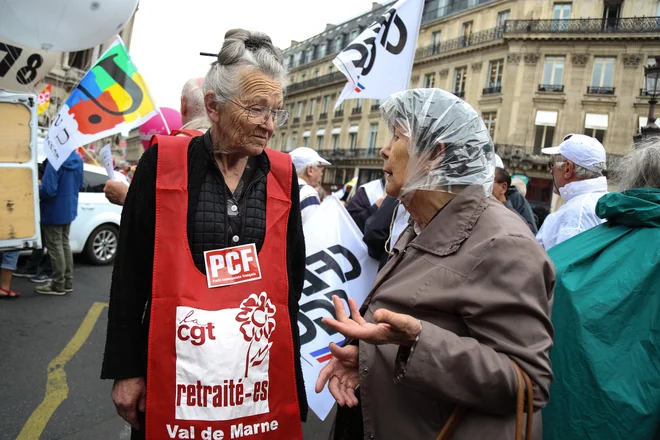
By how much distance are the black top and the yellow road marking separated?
5.91ft

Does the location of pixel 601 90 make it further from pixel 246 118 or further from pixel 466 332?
pixel 466 332

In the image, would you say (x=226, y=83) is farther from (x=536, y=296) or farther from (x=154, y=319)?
(x=536, y=296)

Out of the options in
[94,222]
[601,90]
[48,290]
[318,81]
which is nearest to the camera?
[48,290]

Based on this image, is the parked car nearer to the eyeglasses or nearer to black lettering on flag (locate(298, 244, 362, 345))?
black lettering on flag (locate(298, 244, 362, 345))

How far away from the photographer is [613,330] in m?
1.92

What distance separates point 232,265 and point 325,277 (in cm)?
163

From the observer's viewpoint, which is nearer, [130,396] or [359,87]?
[130,396]

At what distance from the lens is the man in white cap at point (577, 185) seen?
3061mm

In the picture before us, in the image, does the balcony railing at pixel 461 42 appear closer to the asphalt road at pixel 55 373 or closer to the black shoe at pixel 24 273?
the black shoe at pixel 24 273

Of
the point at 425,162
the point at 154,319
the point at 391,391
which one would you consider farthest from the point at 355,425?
the point at 425,162

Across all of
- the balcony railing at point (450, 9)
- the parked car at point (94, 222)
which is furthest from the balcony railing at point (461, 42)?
the parked car at point (94, 222)

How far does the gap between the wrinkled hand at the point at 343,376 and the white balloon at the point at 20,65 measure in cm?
519

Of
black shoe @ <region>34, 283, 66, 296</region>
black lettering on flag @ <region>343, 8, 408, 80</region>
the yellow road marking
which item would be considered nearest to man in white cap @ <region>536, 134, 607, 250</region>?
black lettering on flag @ <region>343, 8, 408, 80</region>

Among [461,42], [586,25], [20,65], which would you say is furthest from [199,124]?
[461,42]
